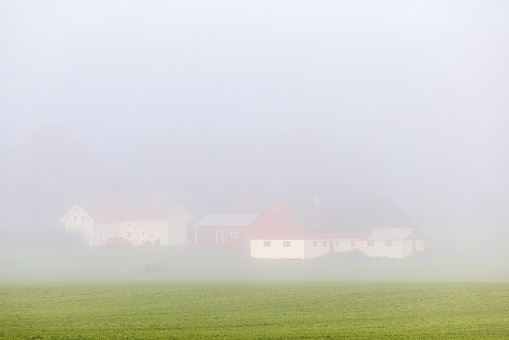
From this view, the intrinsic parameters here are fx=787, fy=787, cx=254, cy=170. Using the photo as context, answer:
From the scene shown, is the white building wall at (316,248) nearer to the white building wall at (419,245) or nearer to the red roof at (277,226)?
the red roof at (277,226)

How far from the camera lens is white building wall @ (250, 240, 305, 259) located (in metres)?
82.9

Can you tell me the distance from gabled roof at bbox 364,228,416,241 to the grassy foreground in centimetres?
4167

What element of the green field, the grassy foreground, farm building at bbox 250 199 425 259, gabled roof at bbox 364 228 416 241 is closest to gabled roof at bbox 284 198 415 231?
farm building at bbox 250 199 425 259

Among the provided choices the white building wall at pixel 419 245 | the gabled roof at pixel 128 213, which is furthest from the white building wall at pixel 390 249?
the gabled roof at pixel 128 213

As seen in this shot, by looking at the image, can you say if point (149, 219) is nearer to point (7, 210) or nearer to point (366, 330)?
point (7, 210)

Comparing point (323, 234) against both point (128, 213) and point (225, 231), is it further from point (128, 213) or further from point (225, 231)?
point (128, 213)

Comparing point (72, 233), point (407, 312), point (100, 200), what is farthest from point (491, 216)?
point (407, 312)

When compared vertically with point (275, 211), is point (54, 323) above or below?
below

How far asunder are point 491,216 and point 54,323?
406ft

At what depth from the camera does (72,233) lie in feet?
317

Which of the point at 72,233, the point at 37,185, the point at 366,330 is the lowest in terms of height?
the point at 366,330

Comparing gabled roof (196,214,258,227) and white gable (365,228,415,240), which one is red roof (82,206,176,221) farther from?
white gable (365,228,415,240)

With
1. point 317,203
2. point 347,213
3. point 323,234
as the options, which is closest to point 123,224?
point 317,203

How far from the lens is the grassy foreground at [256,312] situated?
23000 millimetres
